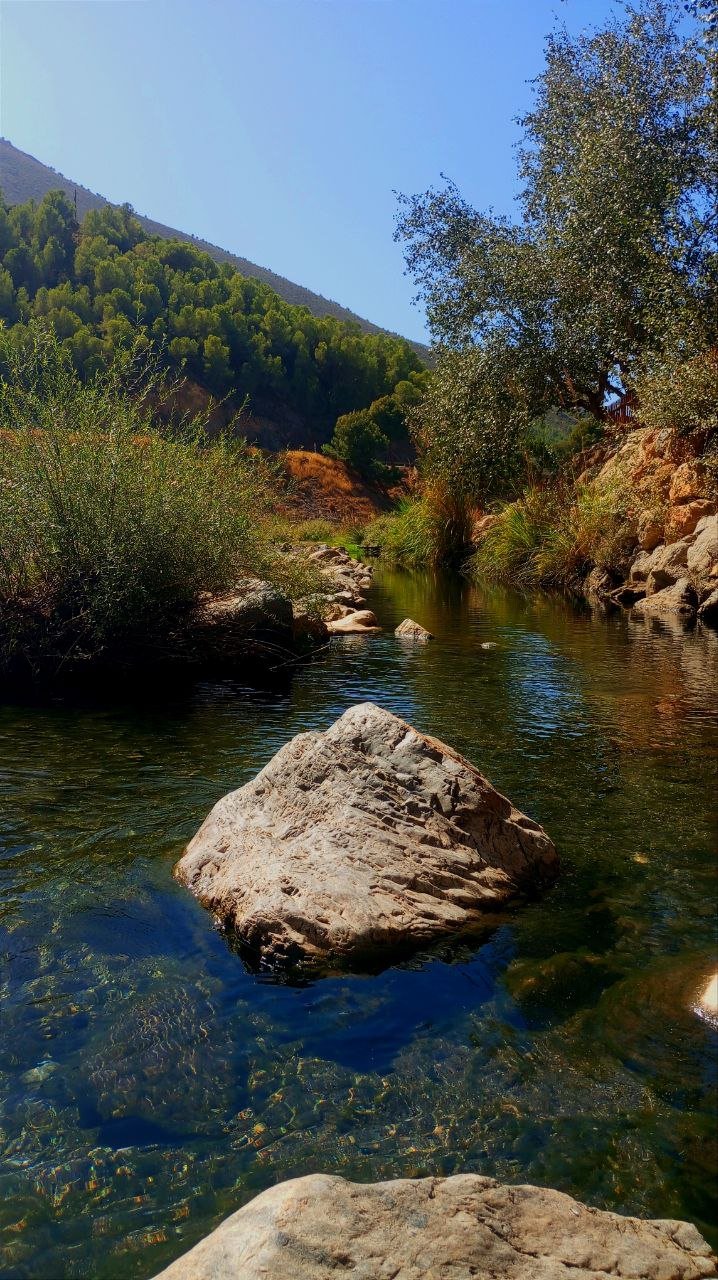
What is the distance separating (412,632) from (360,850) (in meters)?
8.59

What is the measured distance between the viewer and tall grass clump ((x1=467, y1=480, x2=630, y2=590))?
18.2 metres

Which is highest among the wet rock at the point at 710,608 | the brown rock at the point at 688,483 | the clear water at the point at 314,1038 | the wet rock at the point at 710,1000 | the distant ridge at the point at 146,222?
the distant ridge at the point at 146,222

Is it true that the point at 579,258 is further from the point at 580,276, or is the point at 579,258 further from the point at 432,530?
the point at 432,530

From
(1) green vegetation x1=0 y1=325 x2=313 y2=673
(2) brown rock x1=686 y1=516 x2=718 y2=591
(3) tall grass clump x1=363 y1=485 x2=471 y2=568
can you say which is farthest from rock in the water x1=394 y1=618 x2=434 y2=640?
(3) tall grass clump x1=363 y1=485 x2=471 y2=568

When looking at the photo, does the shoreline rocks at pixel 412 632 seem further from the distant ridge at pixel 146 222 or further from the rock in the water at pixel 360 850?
the distant ridge at pixel 146 222

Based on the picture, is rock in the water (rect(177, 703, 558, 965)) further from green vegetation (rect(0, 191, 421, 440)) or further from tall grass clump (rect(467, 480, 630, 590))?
green vegetation (rect(0, 191, 421, 440))

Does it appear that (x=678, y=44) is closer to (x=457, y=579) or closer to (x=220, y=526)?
(x=457, y=579)

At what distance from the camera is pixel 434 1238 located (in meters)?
1.96

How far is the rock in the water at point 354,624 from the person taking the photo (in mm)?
13016

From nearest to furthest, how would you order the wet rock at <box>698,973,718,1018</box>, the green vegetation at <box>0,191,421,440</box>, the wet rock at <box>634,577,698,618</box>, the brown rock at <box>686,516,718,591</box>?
the wet rock at <box>698,973,718,1018</box>, the brown rock at <box>686,516,718,591</box>, the wet rock at <box>634,577,698,618</box>, the green vegetation at <box>0,191,421,440</box>

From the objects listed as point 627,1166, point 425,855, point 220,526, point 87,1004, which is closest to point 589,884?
point 425,855

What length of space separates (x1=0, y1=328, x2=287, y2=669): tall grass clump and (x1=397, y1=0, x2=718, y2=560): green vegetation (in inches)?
377

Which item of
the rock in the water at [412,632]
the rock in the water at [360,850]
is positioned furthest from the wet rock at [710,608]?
the rock in the water at [360,850]

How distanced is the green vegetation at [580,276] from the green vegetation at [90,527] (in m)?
9.56
